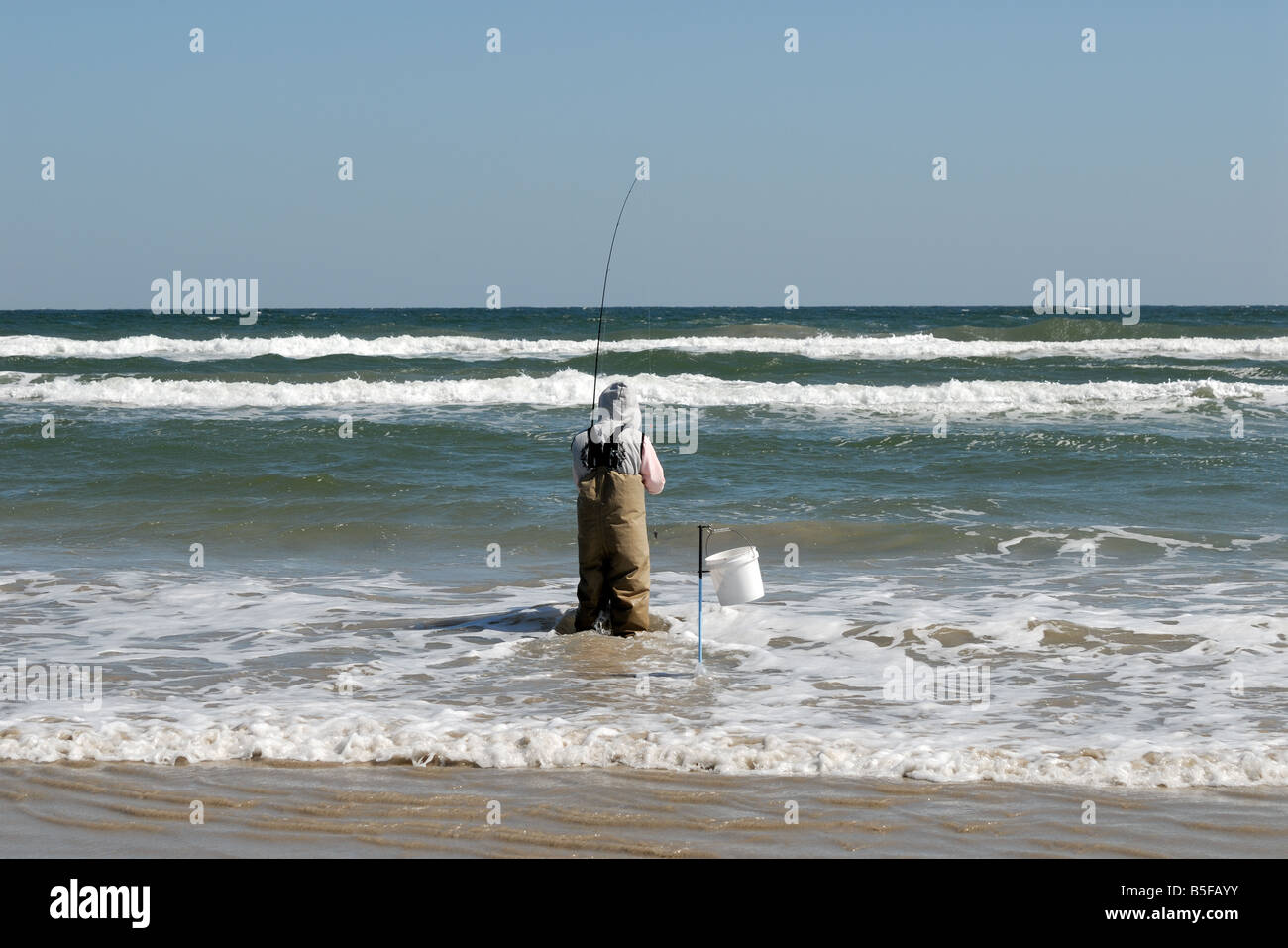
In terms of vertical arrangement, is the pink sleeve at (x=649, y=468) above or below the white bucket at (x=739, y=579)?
above

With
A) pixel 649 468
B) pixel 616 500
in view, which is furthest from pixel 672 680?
pixel 649 468

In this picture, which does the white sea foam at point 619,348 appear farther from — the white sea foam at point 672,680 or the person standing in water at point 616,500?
the person standing in water at point 616,500

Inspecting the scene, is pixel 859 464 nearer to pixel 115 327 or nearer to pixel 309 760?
pixel 309 760

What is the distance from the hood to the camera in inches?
249

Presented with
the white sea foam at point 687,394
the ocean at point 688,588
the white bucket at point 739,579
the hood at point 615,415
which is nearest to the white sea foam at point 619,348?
the white sea foam at point 687,394

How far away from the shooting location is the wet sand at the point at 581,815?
389cm

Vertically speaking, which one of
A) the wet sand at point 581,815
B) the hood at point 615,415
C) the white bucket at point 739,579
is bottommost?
the wet sand at point 581,815

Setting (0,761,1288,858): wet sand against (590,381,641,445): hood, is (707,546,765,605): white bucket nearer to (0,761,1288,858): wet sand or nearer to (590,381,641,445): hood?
(590,381,641,445): hood

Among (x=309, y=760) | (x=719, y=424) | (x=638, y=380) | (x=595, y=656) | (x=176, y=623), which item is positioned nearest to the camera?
(x=309, y=760)

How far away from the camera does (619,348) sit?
30.7 metres

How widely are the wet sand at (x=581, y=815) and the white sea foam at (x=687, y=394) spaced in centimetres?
1456

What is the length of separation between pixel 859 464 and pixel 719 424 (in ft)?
12.6
